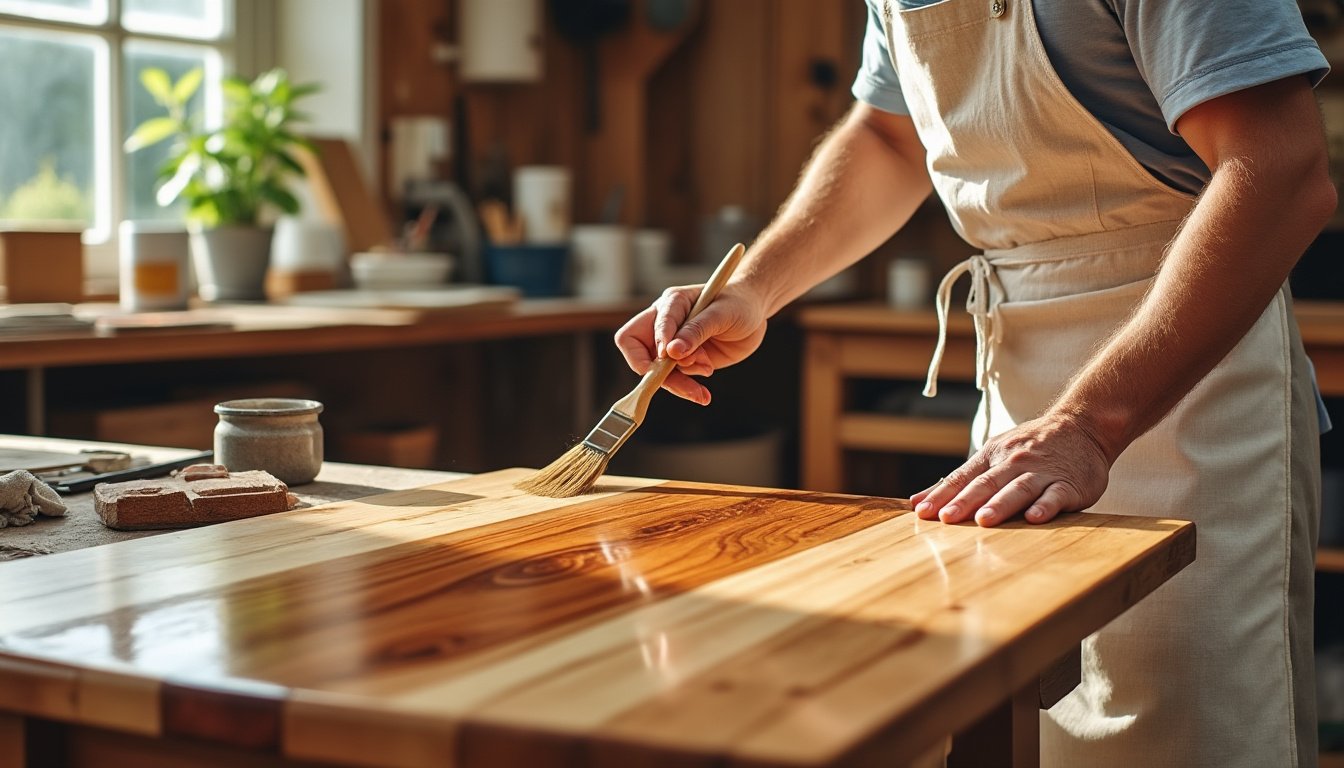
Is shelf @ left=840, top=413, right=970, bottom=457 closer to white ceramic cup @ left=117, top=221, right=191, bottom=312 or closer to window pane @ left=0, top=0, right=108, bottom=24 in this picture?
white ceramic cup @ left=117, top=221, right=191, bottom=312

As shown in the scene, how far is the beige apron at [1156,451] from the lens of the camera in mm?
1403

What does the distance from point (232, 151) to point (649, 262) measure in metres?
1.13

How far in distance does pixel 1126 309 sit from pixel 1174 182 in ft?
0.45

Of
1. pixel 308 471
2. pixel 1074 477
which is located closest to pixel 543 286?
pixel 308 471

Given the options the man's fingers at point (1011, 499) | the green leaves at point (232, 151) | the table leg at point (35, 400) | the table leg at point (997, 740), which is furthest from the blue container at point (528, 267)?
the table leg at point (997, 740)

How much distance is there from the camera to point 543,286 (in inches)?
132

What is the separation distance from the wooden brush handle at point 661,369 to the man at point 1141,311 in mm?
17

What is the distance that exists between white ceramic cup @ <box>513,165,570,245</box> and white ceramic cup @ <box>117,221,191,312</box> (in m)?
1.01

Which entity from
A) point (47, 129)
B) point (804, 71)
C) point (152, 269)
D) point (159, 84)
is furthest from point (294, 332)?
point (804, 71)

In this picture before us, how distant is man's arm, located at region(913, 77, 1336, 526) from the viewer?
1.20 m

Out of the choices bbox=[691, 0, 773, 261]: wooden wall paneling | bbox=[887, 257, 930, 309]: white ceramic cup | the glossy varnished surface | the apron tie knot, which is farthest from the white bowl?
the glossy varnished surface

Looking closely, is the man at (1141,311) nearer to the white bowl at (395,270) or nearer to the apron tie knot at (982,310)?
the apron tie knot at (982,310)

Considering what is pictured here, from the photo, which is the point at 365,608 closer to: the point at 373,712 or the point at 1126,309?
the point at 373,712

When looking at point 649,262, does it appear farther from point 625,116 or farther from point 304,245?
point 304,245
